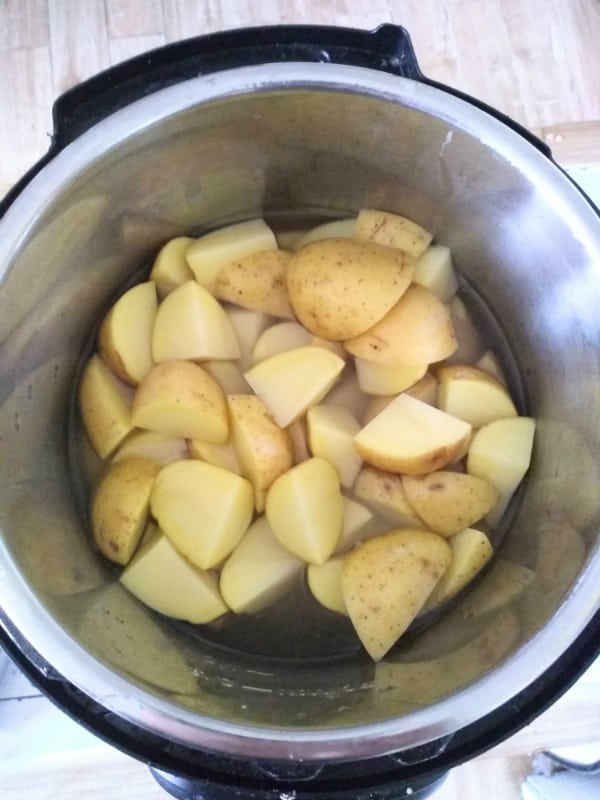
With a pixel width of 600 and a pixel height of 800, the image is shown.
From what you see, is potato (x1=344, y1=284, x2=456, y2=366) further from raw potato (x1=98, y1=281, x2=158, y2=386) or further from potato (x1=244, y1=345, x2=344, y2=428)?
raw potato (x1=98, y1=281, x2=158, y2=386)

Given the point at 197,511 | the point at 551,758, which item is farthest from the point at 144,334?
the point at 551,758

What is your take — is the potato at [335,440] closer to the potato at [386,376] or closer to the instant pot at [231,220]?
the potato at [386,376]

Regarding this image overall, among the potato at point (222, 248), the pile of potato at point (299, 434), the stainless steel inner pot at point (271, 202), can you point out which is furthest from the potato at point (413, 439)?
the potato at point (222, 248)

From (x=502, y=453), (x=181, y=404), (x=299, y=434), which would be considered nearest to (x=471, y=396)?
(x=502, y=453)

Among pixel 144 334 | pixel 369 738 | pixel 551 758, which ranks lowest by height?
pixel 551 758

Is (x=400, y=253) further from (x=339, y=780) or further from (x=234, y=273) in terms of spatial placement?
(x=339, y=780)

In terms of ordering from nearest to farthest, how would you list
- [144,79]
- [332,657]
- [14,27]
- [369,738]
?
[369,738]
[144,79]
[332,657]
[14,27]

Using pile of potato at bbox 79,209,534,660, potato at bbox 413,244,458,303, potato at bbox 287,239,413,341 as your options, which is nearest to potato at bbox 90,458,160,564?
pile of potato at bbox 79,209,534,660

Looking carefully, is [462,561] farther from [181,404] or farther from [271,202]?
[271,202]
